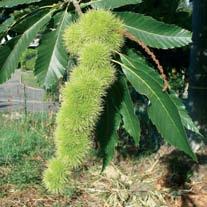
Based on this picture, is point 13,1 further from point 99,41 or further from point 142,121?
point 142,121

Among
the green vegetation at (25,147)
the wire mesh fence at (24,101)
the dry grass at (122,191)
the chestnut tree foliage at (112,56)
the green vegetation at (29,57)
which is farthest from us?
the wire mesh fence at (24,101)

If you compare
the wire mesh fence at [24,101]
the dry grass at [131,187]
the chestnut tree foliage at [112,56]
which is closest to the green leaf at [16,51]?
the chestnut tree foliage at [112,56]

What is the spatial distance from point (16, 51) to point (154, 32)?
0.37 m

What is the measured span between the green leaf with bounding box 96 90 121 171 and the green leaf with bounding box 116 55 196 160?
3.2 inches

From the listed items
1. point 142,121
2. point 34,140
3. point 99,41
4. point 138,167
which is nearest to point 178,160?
point 138,167

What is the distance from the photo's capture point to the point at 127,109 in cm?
135

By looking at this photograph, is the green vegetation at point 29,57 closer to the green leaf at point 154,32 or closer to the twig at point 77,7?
the twig at point 77,7

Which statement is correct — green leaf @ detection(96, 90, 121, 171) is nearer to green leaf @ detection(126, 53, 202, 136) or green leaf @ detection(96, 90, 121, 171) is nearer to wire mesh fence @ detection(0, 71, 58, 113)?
green leaf @ detection(126, 53, 202, 136)

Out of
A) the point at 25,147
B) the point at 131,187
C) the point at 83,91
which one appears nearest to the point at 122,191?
the point at 131,187

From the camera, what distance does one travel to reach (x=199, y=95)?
5.37 meters

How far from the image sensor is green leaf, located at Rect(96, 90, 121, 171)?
4.32ft

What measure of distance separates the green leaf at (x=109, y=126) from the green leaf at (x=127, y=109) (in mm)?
18

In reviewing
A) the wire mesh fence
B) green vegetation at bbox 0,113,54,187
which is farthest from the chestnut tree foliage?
the wire mesh fence

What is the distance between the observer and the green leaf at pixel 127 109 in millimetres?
1304
